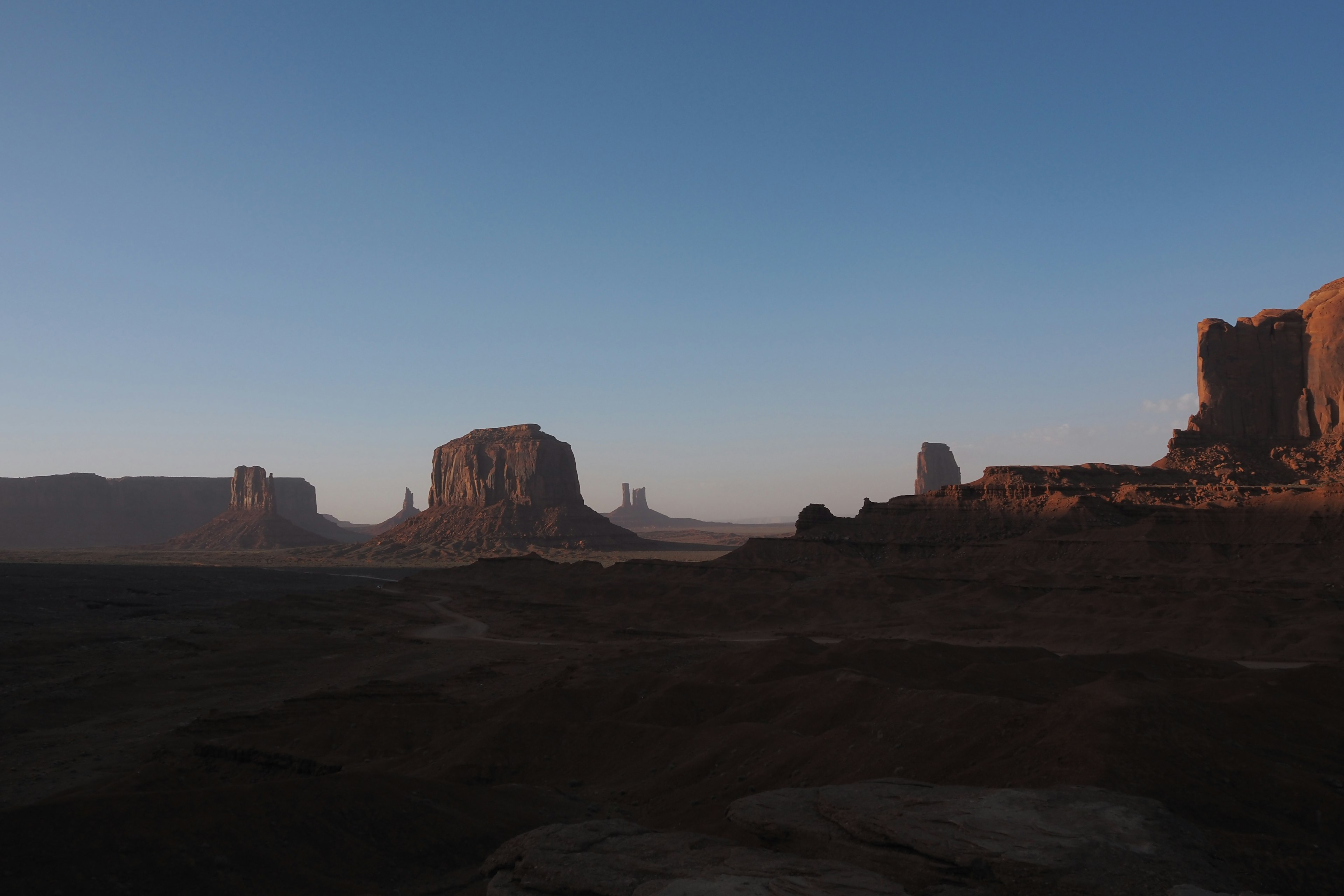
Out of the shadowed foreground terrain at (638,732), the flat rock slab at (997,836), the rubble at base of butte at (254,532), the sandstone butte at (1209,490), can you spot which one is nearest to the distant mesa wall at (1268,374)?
the sandstone butte at (1209,490)

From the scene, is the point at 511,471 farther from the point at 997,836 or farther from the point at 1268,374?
the point at 997,836

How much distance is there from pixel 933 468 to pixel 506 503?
302 ft

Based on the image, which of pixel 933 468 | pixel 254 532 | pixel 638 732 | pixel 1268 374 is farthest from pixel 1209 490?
pixel 254 532

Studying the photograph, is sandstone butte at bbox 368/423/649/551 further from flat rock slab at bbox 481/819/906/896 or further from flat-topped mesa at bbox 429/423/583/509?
flat rock slab at bbox 481/819/906/896

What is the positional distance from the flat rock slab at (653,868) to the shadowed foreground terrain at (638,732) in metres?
0.47

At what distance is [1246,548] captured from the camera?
55.6 m

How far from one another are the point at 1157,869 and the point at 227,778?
61.6 ft

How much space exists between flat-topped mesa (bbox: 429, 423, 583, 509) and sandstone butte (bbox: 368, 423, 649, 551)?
0.51 ft

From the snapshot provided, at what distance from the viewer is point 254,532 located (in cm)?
18138

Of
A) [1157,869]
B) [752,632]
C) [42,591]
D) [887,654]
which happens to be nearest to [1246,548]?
[752,632]


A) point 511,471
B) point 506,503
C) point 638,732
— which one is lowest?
point 638,732

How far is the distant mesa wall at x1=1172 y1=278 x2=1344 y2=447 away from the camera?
8038 cm

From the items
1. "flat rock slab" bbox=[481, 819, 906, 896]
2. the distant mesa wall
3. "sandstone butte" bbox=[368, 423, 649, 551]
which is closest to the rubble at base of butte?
"sandstone butte" bbox=[368, 423, 649, 551]

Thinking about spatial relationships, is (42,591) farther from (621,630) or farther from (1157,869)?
(1157,869)
